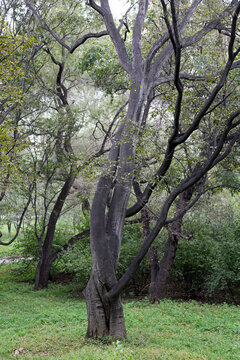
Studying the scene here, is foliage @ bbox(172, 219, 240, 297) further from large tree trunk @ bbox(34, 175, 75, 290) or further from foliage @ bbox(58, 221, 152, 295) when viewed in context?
large tree trunk @ bbox(34, 175, 75, 290)

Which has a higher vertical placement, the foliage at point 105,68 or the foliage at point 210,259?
the foliage at point 105,68

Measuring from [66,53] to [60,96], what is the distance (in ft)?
5.63

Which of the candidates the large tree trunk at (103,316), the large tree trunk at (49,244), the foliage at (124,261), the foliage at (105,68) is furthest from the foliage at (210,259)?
the large tree trunk at (103,316)

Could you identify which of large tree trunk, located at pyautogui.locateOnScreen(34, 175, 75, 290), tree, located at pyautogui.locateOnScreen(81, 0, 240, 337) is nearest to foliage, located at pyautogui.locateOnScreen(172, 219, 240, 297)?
tree, located at pyautogui.locateOnScreen(81, 0, 240, 337)

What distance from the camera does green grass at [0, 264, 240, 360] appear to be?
5.62 m

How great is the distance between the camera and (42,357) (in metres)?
5.71

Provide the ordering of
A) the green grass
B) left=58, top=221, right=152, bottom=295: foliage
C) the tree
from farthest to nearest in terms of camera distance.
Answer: left=58, top=221, right=152, bottom=295: foliage, the tree, the green grass

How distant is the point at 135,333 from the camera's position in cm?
717

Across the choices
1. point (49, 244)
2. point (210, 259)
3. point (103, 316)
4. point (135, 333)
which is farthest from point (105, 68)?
point (49, 244)

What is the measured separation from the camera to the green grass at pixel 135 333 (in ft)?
18.4

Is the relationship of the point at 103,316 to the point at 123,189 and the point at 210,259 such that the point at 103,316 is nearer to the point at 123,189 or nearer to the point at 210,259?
the point at 123,189

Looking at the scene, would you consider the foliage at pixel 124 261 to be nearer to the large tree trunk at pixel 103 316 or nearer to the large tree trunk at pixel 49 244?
the large tree trunk at pixel 49 244

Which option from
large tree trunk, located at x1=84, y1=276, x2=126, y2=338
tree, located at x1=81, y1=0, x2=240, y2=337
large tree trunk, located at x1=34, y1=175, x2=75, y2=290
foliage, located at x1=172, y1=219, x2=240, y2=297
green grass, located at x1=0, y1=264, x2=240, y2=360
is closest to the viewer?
green grass, located at x1=0, y1=264, x2=240, y2=360

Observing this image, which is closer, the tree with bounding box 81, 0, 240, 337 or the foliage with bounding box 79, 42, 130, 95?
the tree with bounding box 81, 0, 240, 337
